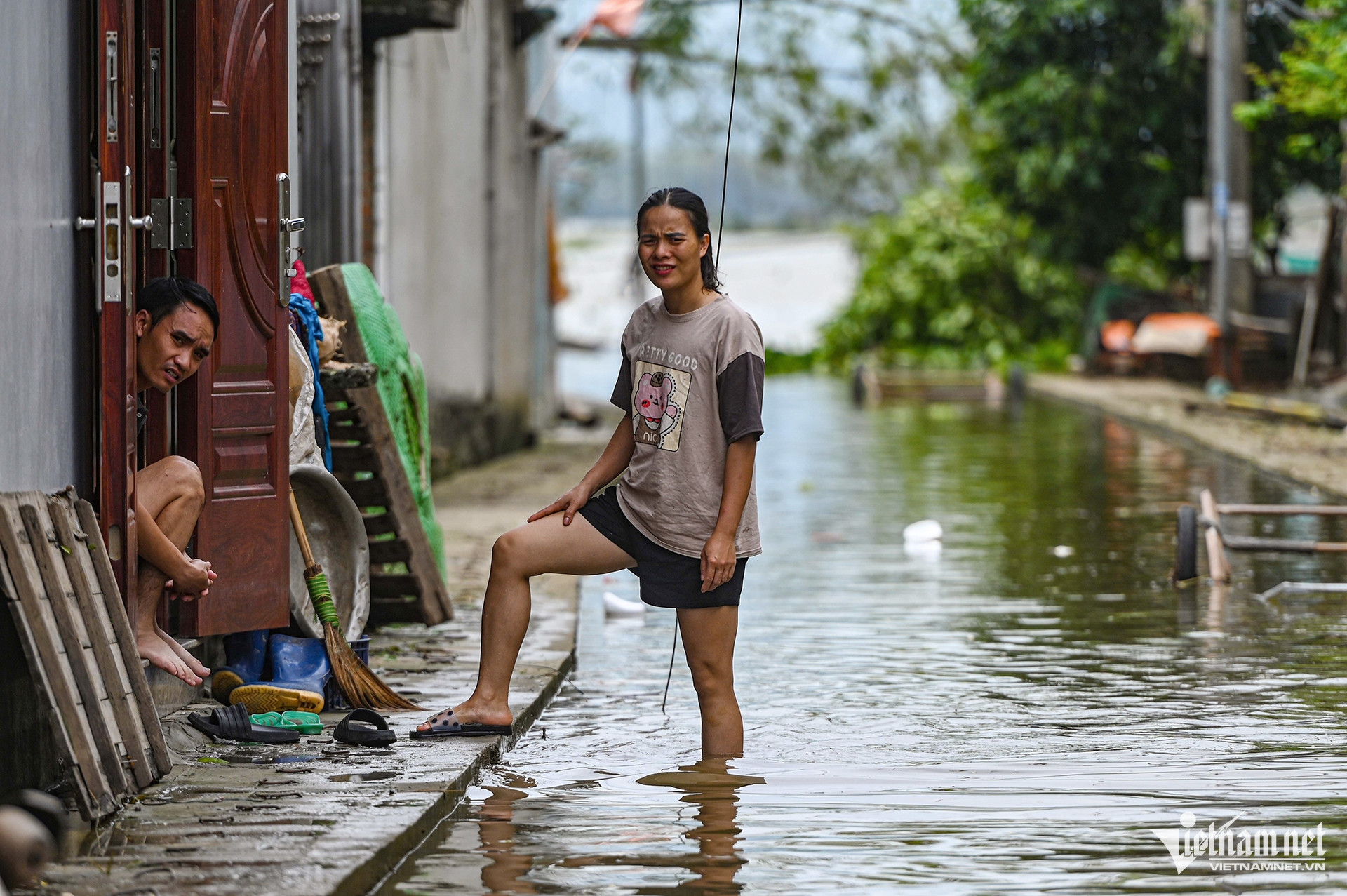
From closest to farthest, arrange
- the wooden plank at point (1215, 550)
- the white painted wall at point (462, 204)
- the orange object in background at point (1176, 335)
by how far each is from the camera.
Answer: the wooden plank at point (1215, 550) → the white painted wall at point (462, 204) → the orange object in background at point (1176, 335)

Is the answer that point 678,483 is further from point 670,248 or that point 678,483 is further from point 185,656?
point 185,656

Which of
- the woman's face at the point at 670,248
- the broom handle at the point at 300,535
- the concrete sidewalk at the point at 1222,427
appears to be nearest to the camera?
the woman's face at the point at 670,248

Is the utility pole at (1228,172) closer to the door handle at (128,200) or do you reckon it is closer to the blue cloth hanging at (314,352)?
the blue cloth hanging at (314,352)

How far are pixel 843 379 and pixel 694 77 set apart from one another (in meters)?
13.2

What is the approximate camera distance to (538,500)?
15805 mm

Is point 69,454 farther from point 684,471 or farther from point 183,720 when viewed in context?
point 684,471

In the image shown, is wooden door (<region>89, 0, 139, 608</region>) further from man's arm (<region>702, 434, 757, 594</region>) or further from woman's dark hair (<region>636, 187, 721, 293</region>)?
man's arm (<region>702, 434, 757, 594</region>)

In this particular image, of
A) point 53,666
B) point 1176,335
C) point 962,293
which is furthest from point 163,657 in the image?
point 962,293

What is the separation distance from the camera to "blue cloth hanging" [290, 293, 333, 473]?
817 cm

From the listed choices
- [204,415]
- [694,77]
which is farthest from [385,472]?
[694,77]

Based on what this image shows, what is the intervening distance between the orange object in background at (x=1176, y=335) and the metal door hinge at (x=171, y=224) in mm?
26361

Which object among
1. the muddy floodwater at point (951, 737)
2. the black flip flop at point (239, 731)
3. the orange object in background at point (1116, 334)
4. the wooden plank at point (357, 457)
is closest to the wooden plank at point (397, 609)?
the wooden plank at point (357, 457)

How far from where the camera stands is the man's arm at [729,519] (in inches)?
243

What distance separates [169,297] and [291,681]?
1.62m
